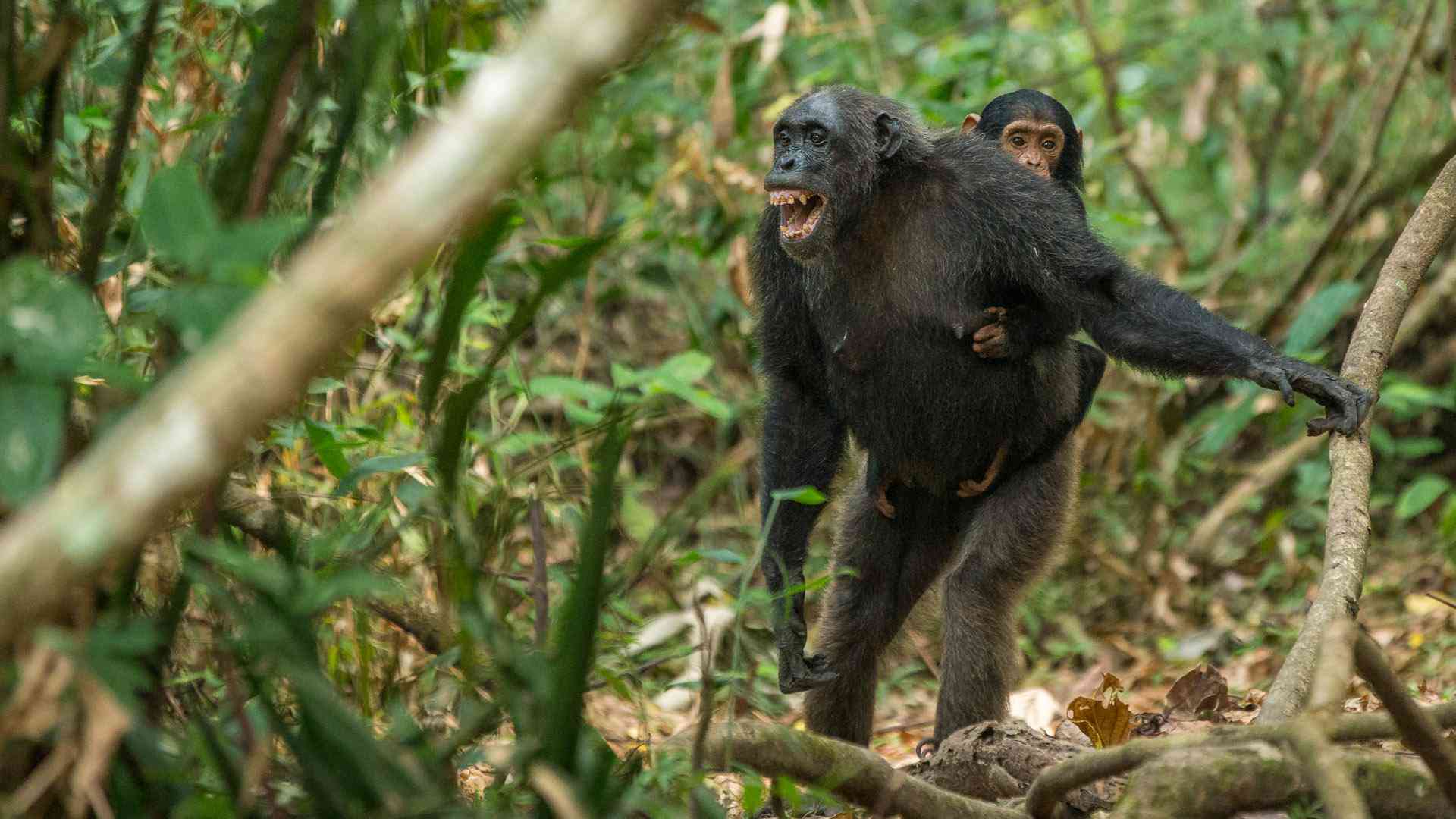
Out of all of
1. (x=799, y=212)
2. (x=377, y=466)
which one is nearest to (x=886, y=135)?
(x=799, y=212)

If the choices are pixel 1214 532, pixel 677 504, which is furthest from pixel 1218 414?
pixel 677 504

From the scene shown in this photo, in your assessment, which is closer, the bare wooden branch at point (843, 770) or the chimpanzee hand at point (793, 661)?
the bare wooden branch at point (843, 770)

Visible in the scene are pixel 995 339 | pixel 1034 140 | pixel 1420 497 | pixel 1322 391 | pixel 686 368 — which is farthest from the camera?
pixel 1420 497

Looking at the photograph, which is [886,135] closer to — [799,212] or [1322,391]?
[799,212]

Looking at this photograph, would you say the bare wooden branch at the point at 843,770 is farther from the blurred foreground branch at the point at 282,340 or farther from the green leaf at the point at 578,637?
the blurred foreground branch at the point at 282,340

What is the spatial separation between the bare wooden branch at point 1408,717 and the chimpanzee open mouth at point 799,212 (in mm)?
2541

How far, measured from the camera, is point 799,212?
184 inches

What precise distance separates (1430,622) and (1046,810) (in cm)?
398

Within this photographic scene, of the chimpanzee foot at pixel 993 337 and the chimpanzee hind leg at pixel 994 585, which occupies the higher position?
the chimpanzee foot at pixel 993 337

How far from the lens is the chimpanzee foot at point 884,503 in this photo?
4953 mm

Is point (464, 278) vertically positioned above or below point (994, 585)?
below

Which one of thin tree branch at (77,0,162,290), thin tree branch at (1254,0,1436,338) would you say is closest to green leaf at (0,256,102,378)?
thin tree branch at (77,0,162,290)

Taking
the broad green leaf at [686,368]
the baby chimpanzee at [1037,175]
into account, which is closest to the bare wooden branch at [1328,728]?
the baby chimpanzee at [1037,175]

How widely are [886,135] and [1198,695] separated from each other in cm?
210
